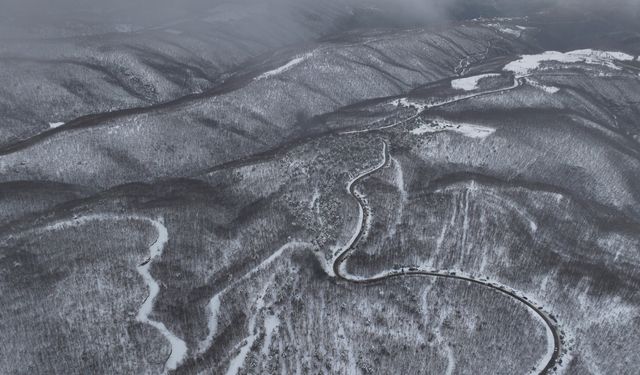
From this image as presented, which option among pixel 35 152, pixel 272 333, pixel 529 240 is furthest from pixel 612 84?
pixel 35 152

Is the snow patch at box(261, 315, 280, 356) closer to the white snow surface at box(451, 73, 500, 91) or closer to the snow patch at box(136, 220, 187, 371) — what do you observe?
the snow patch at box(136, 220, 187, 371)

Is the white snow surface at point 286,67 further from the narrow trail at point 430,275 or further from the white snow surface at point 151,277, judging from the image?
the white snow surface at point 151,277

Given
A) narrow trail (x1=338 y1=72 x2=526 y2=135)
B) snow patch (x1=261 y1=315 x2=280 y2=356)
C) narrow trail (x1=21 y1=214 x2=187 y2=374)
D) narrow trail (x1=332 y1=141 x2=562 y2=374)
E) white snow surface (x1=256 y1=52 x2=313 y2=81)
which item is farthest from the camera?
white snow surface (x1=256 y1=52 x2=313 y2=81)

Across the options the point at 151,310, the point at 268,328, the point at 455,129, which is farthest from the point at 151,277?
the point at 455,129

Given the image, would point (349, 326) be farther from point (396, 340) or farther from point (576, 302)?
point (576, 302)

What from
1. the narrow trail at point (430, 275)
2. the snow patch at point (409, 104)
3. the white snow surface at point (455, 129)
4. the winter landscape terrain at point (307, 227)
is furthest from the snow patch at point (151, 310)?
the snow patch at point (409, 104)

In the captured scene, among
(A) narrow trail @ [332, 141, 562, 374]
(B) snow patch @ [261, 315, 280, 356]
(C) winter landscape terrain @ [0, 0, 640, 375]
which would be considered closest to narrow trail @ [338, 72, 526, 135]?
(C) winter landscape terrain @ [0, 0, 640, 375]
